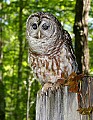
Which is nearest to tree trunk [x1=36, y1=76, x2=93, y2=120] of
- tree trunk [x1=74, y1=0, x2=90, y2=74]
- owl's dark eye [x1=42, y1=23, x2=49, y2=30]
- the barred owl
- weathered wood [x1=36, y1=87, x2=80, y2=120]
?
weathered wood [x1=36, y1=87, x2=80, y2=120]

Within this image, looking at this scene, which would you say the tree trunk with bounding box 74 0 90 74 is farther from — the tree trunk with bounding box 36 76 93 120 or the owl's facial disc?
the tree trunk with bounding box 36 76 93 120

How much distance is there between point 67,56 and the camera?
281cm

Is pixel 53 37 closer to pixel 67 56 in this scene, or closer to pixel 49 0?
pixel 67 56

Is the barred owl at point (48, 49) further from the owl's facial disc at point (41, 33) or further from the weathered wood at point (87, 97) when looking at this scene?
the weathered wood at point (87, 97)

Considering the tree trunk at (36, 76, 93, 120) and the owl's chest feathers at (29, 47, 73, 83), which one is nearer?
the tree trunk at (36, 76, 93, 120)

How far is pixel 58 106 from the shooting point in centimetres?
157

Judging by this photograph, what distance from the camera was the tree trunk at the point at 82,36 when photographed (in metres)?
4.97

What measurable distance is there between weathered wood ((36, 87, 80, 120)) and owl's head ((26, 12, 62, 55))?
106 cm

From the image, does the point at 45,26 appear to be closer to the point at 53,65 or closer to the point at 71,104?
the point at 53,65

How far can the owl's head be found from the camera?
2.70 m

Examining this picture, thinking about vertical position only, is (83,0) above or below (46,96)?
above

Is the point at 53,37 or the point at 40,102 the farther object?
the point at 53,37

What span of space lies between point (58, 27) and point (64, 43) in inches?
6.4

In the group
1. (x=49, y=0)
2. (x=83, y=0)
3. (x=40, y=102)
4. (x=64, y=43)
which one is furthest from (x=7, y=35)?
(x=40, y=102)
